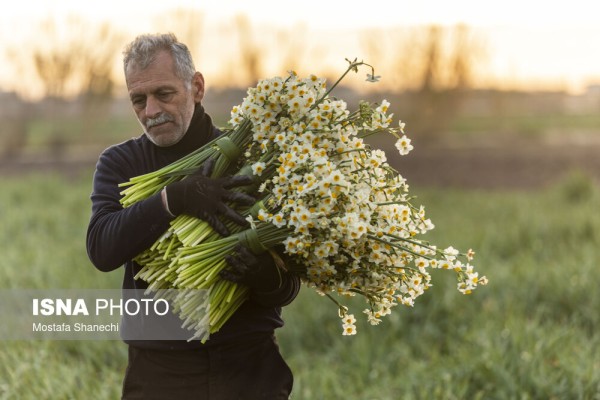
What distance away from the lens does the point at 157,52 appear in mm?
2264

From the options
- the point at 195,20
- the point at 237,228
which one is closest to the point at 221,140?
the point at 237,228

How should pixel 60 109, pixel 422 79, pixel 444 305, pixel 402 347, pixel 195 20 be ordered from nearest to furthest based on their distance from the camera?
pixel 402 347
pixel 444 305
pixel 195 20
pixel 422 79
pixel 60 109

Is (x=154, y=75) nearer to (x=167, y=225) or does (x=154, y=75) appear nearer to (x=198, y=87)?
(x=198, y=87)

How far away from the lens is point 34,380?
14.3 feet

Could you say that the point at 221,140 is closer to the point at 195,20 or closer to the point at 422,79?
the point at 195,20

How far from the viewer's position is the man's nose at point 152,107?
2.26 m

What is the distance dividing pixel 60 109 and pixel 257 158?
1778 centimetres

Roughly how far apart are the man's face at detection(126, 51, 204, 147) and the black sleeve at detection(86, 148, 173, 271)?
253 mm

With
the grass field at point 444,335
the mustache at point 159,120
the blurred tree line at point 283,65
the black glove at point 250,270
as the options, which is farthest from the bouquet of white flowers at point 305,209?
the blurred tree line at point 283,65

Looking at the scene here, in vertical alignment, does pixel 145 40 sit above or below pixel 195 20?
below

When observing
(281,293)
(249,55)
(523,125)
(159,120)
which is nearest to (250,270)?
(281,293)

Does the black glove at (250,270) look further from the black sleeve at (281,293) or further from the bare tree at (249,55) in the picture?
the bare tree at (249,55)

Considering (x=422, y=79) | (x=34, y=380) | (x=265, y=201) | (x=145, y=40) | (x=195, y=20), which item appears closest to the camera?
(x=265, y=201)

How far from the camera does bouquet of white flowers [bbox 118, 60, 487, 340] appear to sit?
2061 mm
